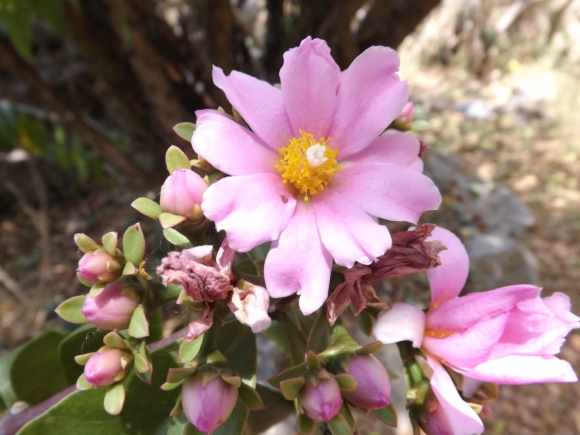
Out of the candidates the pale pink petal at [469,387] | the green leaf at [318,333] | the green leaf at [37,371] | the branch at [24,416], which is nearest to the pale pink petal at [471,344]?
the pale pink petal at [469,387]

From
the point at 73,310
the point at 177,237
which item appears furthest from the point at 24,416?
the point at 177,237

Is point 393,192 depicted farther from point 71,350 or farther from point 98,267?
point 71,350

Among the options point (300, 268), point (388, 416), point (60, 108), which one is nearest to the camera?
point (300, 268)

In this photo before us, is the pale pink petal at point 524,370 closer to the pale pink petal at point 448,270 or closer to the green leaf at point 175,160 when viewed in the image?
the pale pink petal at point 448,270

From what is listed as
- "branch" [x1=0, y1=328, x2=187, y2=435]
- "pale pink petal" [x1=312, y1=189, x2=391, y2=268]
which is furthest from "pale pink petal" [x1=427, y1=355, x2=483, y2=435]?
"branch" [x1=0, y1=328, x2=187, y2=435]

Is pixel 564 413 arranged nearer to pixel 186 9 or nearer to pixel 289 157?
pixel 289 157

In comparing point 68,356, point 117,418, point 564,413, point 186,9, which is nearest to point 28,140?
point 186,9
